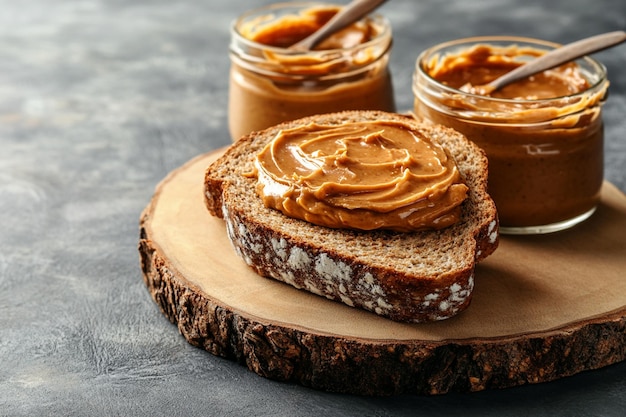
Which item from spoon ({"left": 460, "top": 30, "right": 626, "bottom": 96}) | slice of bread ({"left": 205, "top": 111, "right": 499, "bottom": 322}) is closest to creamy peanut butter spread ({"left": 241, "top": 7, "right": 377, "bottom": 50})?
spoon ({"left": 460, "top": 30, "right": 626, "bottom": 96})

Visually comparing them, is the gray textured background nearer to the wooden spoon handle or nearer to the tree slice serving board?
the tree slice serving board

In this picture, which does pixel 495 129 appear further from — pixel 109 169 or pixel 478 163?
pixel 109 169

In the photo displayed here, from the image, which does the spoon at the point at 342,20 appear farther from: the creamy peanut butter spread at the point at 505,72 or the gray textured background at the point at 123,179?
the gray textured background at the point at 123,179

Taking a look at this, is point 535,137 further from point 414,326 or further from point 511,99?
point 414,326

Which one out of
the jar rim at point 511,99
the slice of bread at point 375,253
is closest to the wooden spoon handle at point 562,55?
the jar rim at point 511,99

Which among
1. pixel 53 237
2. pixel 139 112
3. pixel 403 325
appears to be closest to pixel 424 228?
pixel 403 325
